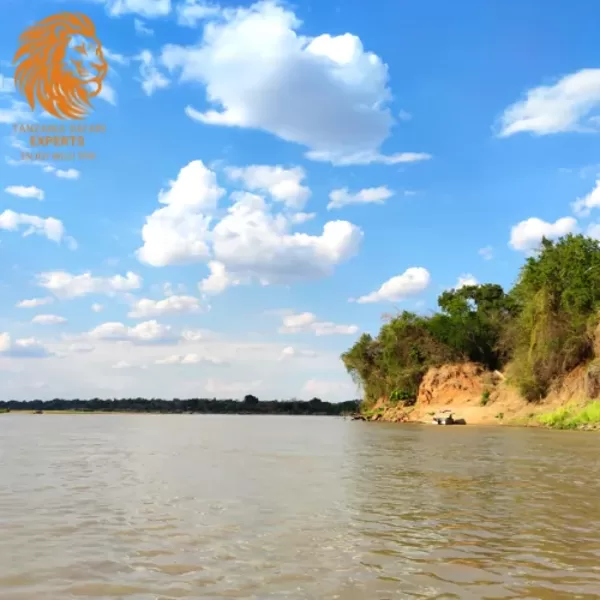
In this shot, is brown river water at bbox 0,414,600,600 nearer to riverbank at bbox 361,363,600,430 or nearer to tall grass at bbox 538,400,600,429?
tall grass at bbox 538,400,600,429

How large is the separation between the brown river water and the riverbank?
28.5 meters

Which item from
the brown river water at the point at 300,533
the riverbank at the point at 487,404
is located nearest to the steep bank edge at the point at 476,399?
the riverbank at the point at 487,404

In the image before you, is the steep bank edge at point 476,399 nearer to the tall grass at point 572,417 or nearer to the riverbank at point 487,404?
the riverbank at point 487,404

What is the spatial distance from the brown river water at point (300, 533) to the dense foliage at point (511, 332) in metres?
32.4

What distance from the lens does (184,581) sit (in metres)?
5.99

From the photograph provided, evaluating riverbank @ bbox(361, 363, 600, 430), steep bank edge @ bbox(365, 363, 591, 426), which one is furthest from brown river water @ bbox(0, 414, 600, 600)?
steep bank edge @ bbox(365, 363, 591, 426)

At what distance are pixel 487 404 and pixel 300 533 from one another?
51.0 metres

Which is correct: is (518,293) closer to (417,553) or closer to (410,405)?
(410,405)

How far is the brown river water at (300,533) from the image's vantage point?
19.2 ft

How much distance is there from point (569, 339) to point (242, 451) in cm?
3104

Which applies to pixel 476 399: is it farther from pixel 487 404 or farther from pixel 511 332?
pixel 511 332

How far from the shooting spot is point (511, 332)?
58594mm

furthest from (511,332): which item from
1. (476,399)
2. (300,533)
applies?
(300,533)

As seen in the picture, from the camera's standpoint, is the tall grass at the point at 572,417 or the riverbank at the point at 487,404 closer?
the tall grass at the point at 572,417
